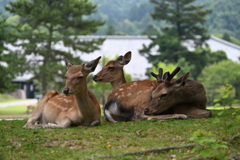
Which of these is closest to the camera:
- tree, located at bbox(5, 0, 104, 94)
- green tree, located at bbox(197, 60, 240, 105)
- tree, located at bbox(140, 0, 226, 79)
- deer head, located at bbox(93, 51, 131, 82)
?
deer head, located at bbox(93, 51, 131, 82)

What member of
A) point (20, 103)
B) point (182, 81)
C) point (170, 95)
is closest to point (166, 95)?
point (170, 95)

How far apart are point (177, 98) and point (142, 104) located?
20.1 inches

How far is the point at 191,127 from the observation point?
5.98 meters

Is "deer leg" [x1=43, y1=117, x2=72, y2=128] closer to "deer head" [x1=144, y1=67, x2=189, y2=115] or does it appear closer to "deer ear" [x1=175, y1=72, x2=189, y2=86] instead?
"deer head" [x1=144, y1=67, x2=189, y2=115]

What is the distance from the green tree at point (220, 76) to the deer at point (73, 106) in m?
22.9

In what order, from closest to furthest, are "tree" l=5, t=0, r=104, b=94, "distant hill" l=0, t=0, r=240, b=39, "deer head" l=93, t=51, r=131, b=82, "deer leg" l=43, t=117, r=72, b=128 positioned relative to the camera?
"deer leg" l=43, t=117, r=72, b=128 → "deer head" l=93, t=51, r=131, b=82 → "tree" l=5, t=0, r=104, b=94 → "distant hill" l=0, t=0, r=240, b=39

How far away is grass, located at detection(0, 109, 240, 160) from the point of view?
15.6ft

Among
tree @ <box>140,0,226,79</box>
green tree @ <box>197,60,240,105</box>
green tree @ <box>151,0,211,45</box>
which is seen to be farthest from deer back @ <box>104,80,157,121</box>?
green tree @ <box>151,0,211,45</box>

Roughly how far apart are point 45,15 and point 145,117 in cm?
1691

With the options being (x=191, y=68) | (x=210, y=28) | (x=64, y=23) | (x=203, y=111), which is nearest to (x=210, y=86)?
(x=191, y=68)

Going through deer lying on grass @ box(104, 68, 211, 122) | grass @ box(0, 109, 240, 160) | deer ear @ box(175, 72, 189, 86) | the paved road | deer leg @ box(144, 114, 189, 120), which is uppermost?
deer ear @ box(175, 72, 189, 86)

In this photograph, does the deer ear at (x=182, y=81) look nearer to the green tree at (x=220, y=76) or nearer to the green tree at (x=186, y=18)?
the green tree at (x=220, y=76)

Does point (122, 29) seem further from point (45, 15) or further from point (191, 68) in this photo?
point (45, 15)

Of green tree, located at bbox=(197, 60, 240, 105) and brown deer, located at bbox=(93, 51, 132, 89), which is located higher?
brown deer, located at bbox=(93, 51, 132, 89)
